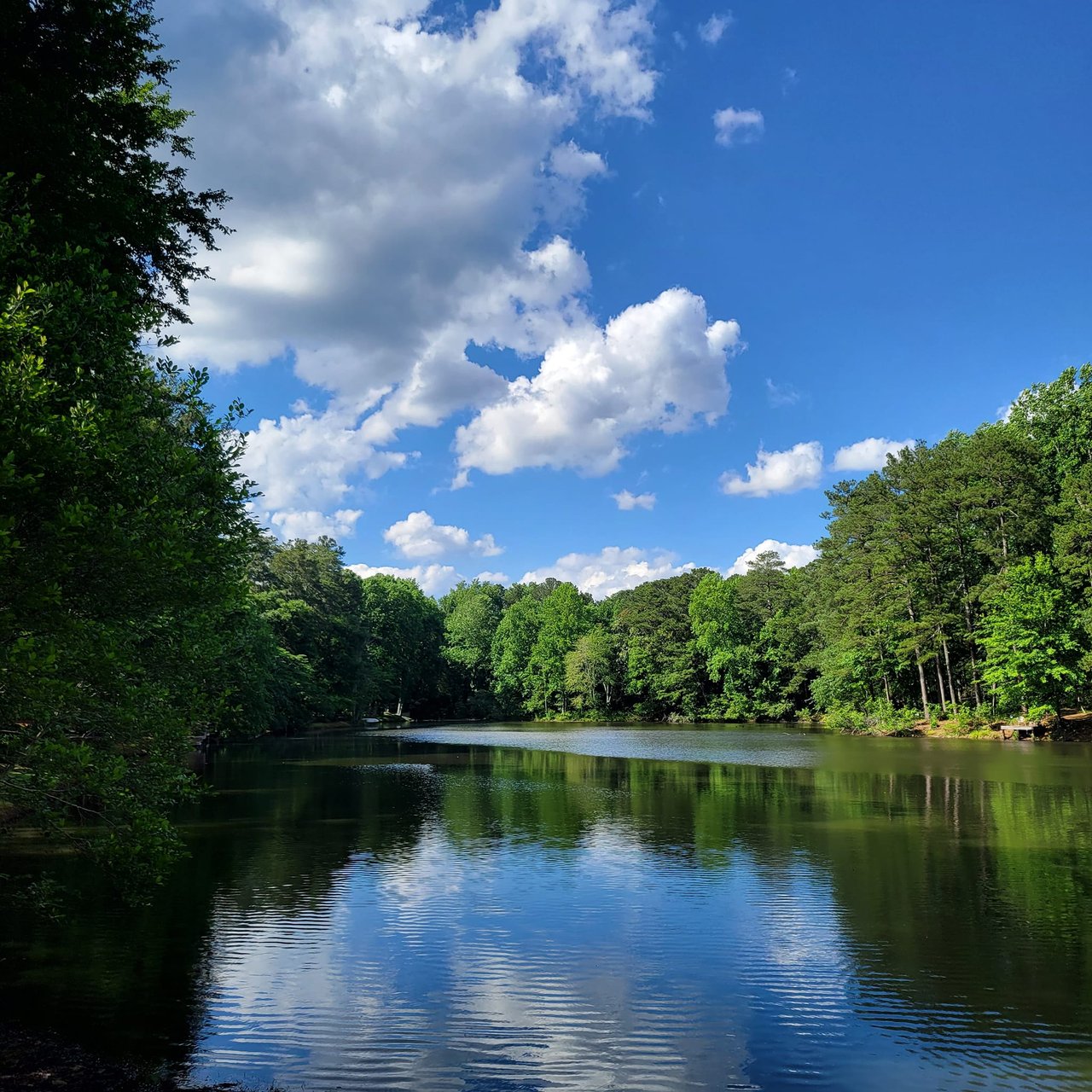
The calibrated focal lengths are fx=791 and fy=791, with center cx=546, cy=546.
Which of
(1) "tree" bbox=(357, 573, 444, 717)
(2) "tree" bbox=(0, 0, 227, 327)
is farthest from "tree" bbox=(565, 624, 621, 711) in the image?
(2) "tree" bbox=(0, 0, 227, 327)

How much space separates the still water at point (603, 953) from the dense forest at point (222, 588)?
2.20m

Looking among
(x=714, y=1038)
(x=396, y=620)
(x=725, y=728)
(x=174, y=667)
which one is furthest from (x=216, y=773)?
(x=396, y=620)

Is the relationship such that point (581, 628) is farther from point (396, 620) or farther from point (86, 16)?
point (86, 16)

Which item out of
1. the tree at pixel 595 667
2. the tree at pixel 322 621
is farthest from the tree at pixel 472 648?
the tree at pixel 322 621

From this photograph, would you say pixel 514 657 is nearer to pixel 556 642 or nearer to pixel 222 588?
pixel 556 642

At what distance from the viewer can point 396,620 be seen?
114 metres

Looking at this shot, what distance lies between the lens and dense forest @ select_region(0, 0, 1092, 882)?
9.24 meters

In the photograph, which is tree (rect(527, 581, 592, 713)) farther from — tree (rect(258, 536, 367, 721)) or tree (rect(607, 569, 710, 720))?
tree (rect(258, 536, 367, 721))

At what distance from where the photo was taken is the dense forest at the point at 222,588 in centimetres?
924

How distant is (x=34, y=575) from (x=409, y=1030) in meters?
6.62

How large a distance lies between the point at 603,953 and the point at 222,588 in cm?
769

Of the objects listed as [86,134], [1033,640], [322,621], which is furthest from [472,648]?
[86,134]

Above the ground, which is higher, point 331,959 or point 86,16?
point 86,16

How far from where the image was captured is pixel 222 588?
11.1m
